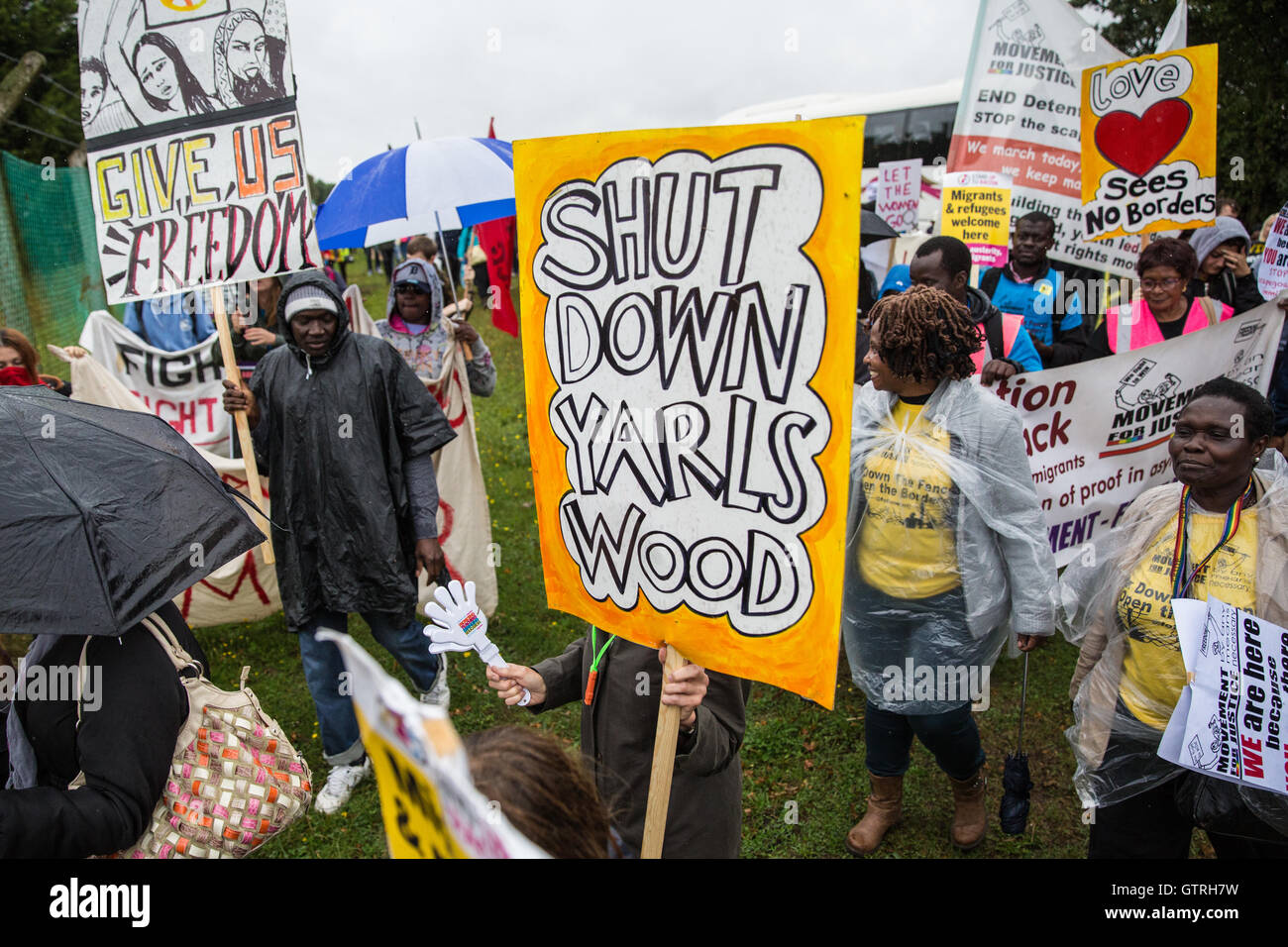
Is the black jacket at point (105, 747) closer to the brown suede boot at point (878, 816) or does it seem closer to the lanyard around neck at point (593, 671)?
the lanyard around neck at point (593, 671)

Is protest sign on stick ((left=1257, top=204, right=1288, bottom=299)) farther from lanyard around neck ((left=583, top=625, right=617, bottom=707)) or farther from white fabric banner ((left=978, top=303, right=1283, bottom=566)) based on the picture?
lanyard around neck ((left=583, top=625, right=617, bottom=707))

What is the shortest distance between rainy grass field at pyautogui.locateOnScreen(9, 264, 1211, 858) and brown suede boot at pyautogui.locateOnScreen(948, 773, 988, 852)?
6 centimetres

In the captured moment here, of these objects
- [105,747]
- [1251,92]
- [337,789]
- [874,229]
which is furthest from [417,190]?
[1251,92]

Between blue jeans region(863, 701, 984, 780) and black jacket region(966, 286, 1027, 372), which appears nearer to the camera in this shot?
blue jeans region(863, 701, 984, 780)

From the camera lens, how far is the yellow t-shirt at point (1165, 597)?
2455 millimetres

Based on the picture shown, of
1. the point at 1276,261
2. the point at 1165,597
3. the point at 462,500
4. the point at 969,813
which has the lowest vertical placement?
the point at 969,813

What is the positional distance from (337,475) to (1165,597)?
303cm

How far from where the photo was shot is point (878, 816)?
11.6 feet

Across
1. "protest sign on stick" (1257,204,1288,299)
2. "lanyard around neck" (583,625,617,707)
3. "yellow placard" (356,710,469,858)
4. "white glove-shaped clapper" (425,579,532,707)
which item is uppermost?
"protest sign on stick" (1257,204,1288,299)

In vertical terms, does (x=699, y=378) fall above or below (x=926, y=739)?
above

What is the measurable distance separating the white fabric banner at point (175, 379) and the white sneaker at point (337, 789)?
2.59m

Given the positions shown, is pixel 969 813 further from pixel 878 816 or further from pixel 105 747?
pixel 105 747

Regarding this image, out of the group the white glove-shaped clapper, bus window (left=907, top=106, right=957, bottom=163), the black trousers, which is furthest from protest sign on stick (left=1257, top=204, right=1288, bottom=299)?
bus window (left=907, top=106, right=957, bottom=163)

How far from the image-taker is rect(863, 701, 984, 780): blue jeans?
319 centimetres
